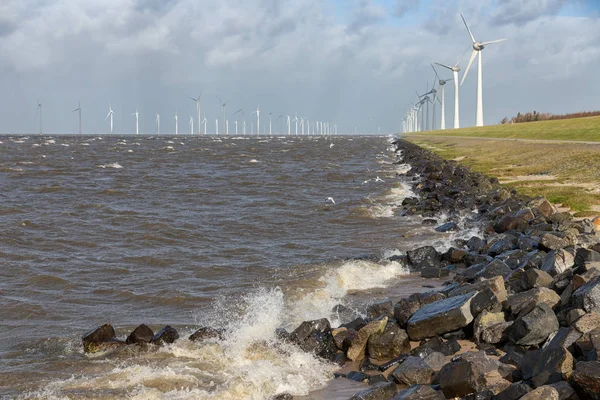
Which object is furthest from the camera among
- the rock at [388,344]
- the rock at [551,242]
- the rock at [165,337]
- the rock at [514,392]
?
the rock at [551,242]

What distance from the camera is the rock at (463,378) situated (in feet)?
21.9

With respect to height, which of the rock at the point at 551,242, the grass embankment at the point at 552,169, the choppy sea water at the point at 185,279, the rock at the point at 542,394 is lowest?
the choppy sea water at the point at 185,279

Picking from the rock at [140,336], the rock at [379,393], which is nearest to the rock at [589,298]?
the rock at [379,393]

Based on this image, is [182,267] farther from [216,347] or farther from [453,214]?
[453,214]

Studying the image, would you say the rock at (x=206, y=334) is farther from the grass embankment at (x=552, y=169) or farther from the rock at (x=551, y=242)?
the grass embankment at (x=552, y=169)

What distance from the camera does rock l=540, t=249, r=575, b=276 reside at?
10578 millimetres

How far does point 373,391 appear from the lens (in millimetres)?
7008

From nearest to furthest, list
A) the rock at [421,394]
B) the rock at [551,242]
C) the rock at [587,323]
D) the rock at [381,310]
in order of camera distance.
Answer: the rock at [421,394] → the rock at [587,323] → the rock at [381,310] → the rock at [551,242]

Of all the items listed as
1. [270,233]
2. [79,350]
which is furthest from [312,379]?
[270,233]

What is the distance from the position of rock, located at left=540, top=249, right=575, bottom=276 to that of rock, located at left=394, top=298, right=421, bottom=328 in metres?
2.35

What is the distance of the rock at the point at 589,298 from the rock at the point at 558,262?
2.24 metres

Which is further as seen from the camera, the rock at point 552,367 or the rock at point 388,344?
the rock at point 388,344

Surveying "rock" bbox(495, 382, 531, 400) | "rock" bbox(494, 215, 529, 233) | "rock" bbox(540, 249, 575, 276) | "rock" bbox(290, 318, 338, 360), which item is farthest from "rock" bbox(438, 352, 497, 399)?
"rock" bbox(494, 215, 529, 233)

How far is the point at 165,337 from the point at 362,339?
103 inches
